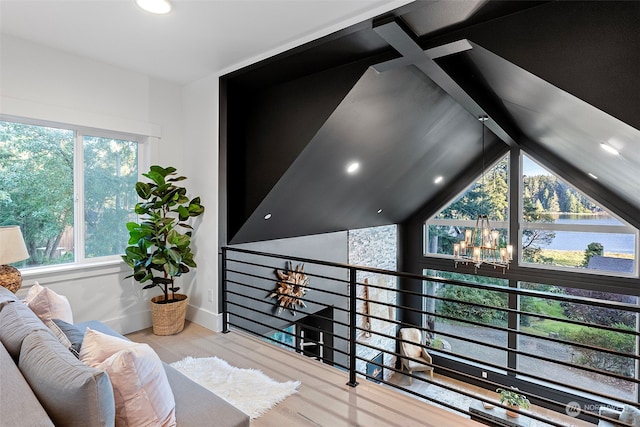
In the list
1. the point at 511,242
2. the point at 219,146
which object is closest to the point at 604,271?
the point at 511,242

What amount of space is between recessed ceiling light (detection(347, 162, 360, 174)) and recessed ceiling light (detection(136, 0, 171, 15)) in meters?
2.25

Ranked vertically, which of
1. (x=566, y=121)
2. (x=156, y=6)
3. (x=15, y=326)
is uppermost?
Result: (x=156, y=6)

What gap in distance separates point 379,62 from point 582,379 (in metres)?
6.33

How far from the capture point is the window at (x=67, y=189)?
2707 mm

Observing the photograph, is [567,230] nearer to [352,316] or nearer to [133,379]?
[352,316]

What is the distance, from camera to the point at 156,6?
84.2 inches

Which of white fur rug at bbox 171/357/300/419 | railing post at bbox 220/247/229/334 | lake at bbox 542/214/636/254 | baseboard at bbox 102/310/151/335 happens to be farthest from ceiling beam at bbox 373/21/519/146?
lake at bbox 542/214/636/254

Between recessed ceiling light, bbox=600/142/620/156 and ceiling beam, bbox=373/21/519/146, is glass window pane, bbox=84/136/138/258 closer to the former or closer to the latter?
ceiling beam, bbox=373/21/519/146

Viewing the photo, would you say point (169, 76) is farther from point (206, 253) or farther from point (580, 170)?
point (580, 170)

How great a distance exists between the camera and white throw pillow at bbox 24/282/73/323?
1940mm

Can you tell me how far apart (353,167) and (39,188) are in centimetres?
299

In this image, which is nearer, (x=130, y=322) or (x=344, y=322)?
(x=130, y=322)

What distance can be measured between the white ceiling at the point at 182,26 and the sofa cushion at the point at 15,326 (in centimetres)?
188

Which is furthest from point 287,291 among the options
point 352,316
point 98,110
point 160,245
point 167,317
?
point 98,110
